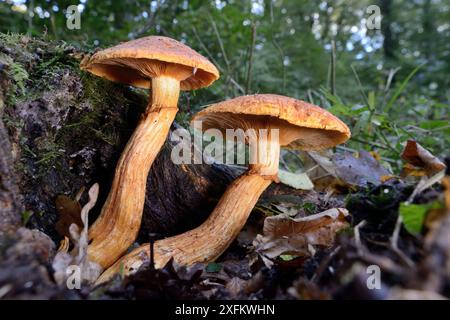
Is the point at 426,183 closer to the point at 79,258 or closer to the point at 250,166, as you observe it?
the point at 250,166

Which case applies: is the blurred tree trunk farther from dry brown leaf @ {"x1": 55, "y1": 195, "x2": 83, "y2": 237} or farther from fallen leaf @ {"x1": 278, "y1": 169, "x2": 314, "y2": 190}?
dry brown leaf @ {"x1": 55, "y1": 195, "x2": 83, "y2": 237}

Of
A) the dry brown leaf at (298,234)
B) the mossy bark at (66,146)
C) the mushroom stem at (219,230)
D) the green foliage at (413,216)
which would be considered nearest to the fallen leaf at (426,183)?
the green foliage at (413,216)

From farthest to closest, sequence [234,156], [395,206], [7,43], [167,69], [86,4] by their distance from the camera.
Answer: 1. [86,4]
2. [234,156]
3. [167,69]
4. [7,43]
5. [395,206]

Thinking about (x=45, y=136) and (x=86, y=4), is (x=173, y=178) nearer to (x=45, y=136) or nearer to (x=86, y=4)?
(x=45, y=136)

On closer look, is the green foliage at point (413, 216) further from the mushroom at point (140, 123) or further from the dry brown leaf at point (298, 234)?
the mushroom at point (140, 123)

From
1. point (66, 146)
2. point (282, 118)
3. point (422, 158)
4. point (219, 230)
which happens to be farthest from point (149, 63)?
point (422, 158)
